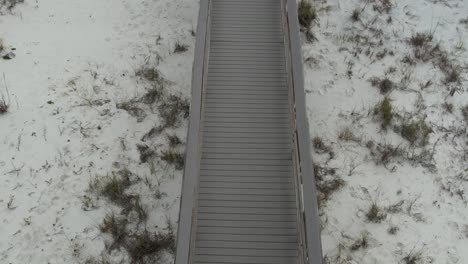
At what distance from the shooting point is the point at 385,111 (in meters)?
9.66

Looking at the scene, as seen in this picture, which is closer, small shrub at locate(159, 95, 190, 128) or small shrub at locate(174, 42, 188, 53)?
small shrub at locate(159, 95, 190, 128)

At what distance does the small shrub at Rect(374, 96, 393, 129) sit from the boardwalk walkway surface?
7.95 feet

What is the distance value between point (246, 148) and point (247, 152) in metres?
0.09

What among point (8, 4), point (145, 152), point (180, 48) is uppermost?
point (8, 4)

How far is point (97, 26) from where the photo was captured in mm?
11297

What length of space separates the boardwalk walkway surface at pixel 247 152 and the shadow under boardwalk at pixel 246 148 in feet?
0.06

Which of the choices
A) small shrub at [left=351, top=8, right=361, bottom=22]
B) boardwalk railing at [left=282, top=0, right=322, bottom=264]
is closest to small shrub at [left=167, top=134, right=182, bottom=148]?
boardwalk railing at [left=282, top=0, right=322, bottom=264]

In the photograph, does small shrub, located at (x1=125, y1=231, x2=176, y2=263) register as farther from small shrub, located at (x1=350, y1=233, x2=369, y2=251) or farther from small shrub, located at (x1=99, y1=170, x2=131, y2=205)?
small shrub, located at (x1=350, y1=233, x2=369, y2=251)

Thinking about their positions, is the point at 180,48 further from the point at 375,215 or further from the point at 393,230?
the point at 393,230

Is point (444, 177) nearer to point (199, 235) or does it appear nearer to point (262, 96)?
point (262, 96)

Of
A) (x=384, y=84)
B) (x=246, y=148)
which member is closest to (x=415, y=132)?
(x=384, y=84)

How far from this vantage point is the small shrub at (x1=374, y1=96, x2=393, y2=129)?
31.6ft

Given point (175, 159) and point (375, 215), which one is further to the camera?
point (175, 159)

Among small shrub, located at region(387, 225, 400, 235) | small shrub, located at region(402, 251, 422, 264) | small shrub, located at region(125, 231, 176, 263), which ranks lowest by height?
small shrub, located at region(402, 251, 422, 264)
